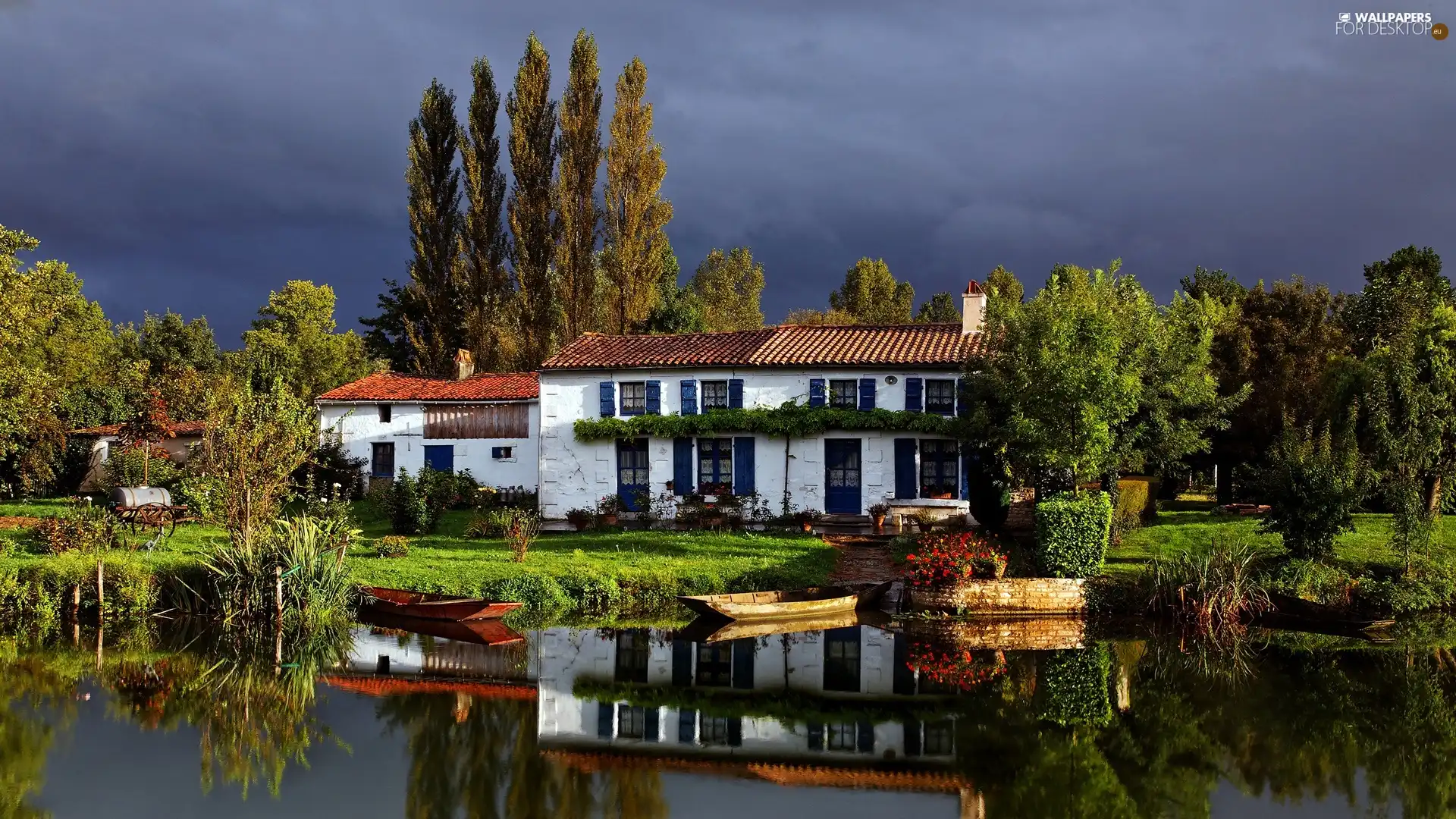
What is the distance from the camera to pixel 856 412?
3253 cm

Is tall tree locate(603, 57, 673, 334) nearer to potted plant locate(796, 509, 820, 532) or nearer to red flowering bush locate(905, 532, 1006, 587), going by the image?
potted plant locate(796, 509, 820, 532)

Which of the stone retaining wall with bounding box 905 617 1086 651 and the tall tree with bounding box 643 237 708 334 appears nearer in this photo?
the stone retaining wall with bounding box 905 617 1086 651

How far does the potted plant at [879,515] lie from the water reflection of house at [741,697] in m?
8.66

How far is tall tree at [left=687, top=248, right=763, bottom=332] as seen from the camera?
6606 centimetres

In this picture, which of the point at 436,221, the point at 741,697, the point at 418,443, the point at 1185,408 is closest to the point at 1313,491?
the point at 1185,408

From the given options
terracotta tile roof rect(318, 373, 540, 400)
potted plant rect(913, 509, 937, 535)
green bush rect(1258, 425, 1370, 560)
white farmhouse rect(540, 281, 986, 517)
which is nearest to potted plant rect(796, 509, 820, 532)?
white farmhouse rect(540, 281, 986, 517)

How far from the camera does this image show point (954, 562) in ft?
76.2

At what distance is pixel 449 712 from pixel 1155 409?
19662mm

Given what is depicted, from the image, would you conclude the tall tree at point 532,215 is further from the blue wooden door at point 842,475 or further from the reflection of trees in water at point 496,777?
the reflection of trees in water at point 496,777

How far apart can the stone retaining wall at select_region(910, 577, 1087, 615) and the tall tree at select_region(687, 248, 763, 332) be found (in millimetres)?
42198

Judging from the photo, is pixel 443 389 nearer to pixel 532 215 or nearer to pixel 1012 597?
pixel 532 215

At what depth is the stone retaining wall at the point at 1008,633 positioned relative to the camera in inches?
815

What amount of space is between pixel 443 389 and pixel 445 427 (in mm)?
1620

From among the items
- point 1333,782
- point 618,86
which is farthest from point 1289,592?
point 618,86
